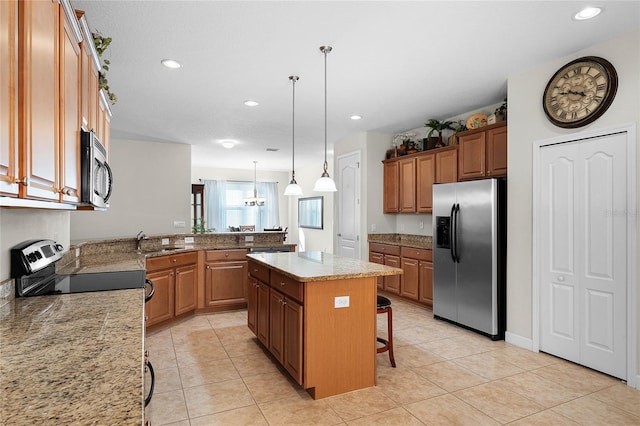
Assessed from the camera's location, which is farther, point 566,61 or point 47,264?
point 566,61

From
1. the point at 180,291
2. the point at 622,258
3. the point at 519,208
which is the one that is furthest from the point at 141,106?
the point at 622,258

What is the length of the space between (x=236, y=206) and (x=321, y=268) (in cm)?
776

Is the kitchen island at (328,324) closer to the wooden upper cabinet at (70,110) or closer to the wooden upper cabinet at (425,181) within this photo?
the wooden upper cabinet at (70,110)

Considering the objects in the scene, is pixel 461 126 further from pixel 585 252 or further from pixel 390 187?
pixel 585 252

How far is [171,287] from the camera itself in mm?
4176

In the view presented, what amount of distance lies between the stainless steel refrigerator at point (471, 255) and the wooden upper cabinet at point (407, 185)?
89 centimetres

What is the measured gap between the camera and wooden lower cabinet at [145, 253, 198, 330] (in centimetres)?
388

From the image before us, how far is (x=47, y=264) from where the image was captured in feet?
6.99

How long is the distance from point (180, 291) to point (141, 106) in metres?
2.25

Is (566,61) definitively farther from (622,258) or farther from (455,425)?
(455,425)

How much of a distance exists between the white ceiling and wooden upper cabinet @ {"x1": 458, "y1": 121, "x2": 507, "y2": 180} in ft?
1.36

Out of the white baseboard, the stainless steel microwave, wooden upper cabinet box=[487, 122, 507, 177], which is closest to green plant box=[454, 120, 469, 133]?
wooden upper cabinet box=[487, 122, 507, 177]

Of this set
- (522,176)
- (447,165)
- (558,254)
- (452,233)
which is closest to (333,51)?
(522,176)

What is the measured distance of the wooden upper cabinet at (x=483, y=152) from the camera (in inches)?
153
